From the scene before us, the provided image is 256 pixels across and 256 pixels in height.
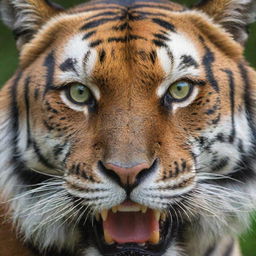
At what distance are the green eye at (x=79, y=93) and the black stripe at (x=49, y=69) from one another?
78 millimetres

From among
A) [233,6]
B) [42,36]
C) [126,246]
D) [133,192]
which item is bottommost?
[126,246]

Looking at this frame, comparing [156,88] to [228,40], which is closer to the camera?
[156,88]

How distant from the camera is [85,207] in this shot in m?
2.58

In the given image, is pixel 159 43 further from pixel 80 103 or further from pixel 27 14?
pixel 27 14

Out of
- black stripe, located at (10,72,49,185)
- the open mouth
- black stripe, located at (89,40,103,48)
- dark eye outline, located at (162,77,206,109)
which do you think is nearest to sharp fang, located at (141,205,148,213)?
the open mouth

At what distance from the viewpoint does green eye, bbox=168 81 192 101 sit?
2.58 m

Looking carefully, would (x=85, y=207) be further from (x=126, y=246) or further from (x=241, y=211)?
(x=241, y=211)

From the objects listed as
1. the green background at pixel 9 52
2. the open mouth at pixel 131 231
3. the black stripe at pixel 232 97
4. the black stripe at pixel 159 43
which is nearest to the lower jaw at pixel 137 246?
the open mouth at pixel 131 231

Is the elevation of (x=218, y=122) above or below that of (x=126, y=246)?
above

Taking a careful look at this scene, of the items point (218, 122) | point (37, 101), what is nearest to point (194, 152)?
point (218, 122)

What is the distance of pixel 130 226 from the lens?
2.54 m

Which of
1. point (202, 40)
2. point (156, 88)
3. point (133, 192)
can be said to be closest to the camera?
point (133, 192)

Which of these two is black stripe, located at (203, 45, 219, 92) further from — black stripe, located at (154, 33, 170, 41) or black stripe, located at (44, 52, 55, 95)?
black stripe, located at (44, 52, 55, 95)

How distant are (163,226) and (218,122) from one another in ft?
1.18
